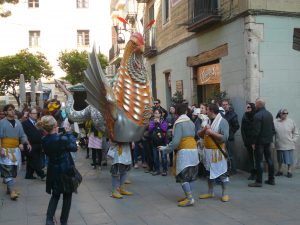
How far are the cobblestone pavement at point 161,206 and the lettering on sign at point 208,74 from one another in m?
3.60

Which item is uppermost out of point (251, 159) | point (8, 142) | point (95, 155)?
point (8, 142)

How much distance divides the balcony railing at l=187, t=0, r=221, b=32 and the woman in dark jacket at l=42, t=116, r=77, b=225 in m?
6.47

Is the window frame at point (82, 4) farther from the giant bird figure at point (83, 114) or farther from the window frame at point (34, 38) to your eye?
the giant bird figure at point (83, 114)

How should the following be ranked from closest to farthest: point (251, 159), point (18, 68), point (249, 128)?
point (249, 128), point (251, 159), point (18, 68)

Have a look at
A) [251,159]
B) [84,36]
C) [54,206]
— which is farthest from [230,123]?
[84,36]

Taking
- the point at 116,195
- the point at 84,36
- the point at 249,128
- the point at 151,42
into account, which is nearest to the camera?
the point at 116,195

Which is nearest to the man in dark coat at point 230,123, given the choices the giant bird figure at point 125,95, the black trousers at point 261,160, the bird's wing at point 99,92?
the black trousers at point 261,160

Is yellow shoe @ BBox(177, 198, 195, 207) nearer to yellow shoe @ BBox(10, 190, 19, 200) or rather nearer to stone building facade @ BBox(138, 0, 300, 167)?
yellow shoe @ BBox(10, 190, 19, 200)

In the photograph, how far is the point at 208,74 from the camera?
11.8 m

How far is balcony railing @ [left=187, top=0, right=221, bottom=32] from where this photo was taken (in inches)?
419

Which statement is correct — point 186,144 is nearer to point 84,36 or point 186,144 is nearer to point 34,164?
point 34,164

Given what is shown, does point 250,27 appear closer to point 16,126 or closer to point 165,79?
point 16,126

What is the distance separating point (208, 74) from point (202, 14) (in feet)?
5.61

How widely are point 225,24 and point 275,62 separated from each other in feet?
5.64
